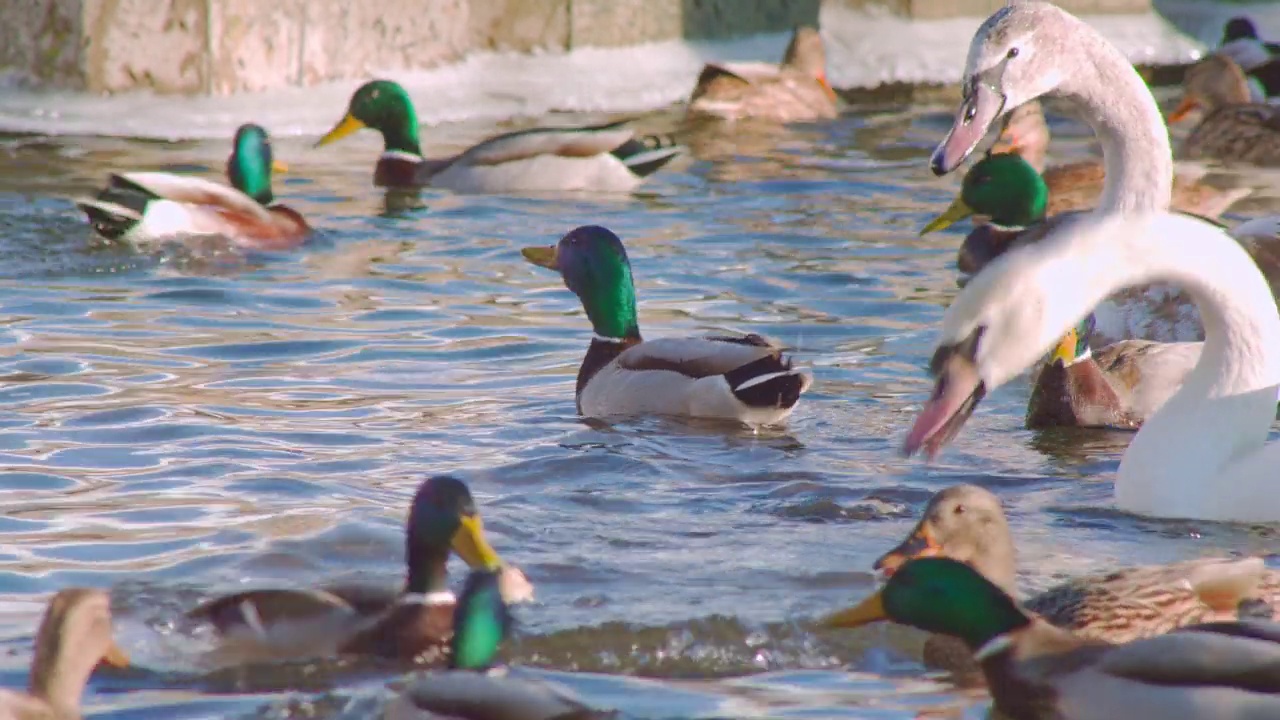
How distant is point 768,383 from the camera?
7586mm

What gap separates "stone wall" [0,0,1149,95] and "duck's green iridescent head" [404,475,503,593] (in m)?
9.12

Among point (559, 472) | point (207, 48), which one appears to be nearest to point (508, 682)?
point (559, 472)

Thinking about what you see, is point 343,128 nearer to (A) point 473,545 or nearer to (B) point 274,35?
(B) point 274,35

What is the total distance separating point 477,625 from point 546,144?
26.8 ft

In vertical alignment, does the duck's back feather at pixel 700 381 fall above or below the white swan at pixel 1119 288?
below

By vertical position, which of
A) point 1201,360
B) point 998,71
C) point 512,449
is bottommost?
point 512,449

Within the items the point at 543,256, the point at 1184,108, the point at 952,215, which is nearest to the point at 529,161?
the point at 952,215

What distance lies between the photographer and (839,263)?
10.5m

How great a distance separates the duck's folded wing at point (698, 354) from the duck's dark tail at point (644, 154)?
16.3ft

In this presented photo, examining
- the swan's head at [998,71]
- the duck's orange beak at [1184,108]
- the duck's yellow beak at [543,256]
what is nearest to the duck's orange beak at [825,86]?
the duck's orange beak at [1184,108]

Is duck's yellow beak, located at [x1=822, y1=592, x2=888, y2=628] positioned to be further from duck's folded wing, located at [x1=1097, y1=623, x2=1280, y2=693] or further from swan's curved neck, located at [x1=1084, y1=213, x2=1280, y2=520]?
swan's curved neck, located at [x1=1084, y1=213, x2=1280, y2=520]

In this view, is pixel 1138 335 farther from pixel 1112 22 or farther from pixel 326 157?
pixel 1112 22

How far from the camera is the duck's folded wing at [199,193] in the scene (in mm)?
10375

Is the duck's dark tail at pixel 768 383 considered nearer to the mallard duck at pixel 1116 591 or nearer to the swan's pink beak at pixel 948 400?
the mallard duck at pixel 1116 591
